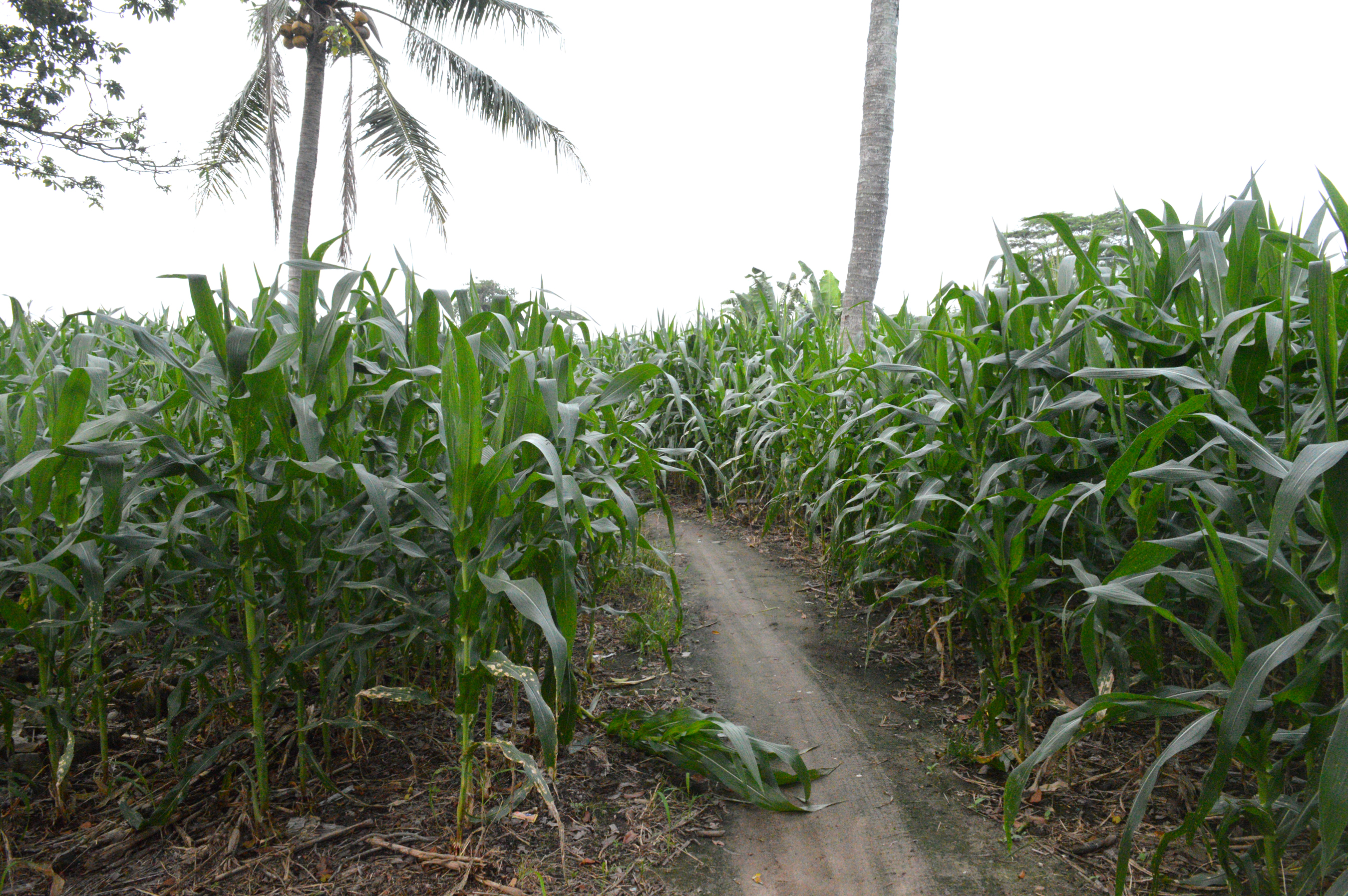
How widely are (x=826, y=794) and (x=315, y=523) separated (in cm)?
134

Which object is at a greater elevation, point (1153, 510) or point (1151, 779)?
point (1153, 510)

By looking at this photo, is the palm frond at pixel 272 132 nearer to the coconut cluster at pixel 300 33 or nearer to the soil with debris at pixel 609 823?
the coconut cluster at pixel 300 33

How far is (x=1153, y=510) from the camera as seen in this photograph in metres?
1.51

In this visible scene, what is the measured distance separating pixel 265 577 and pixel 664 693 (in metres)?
1.16

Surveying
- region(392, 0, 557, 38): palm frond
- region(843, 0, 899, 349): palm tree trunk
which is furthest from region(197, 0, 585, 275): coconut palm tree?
region(843, 0, 899, 349): palm tree trunk

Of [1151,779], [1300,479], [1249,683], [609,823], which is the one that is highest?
[1300,479]

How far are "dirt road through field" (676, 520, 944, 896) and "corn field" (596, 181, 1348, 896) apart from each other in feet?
1.03

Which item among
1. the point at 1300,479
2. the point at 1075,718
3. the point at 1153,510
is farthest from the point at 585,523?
the point at 1153,510

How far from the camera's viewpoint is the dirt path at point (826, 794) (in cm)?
155

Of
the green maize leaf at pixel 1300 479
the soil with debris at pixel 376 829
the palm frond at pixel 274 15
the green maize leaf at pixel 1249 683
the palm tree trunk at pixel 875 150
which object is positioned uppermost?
the palm frond at pixel 274 15

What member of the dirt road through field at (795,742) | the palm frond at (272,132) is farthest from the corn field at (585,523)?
the palm frond at (272,132)

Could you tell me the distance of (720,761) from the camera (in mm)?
1783

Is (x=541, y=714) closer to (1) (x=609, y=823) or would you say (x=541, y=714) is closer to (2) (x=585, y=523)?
Answer: (2) (x=585, y=523)

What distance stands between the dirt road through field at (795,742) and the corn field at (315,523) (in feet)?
1.86
